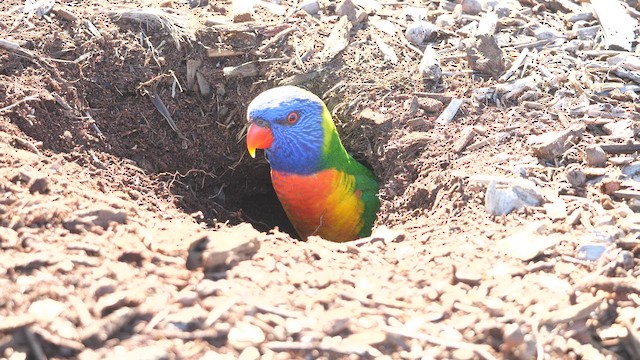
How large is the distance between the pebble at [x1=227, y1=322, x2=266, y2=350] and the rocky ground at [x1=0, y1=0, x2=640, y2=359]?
0.01 meters

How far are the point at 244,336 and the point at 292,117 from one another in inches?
101

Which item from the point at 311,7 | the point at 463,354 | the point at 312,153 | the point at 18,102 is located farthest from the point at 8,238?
the point at 311,7

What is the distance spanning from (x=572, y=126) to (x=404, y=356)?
2.50m

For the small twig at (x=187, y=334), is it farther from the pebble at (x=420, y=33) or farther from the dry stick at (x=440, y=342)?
the pebble at (x=420, y=33)

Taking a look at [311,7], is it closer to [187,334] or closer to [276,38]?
[276,38]

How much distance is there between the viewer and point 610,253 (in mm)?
3314

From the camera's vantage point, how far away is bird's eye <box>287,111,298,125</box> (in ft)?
16.2

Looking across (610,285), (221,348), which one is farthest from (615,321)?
(221,348)

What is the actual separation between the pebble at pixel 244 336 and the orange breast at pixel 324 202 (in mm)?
2592

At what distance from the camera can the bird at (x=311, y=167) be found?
194 inches

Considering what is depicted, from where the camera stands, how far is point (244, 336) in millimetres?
2643

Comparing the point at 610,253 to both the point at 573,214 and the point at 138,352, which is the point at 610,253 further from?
the point at 138,352

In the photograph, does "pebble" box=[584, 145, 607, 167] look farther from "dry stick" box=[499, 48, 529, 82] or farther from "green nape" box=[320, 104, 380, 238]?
"green nape" box=[320, 104, 380, 238]

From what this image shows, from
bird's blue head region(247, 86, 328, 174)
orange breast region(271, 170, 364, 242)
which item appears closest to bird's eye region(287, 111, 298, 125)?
bird's blue head region(247, 86, 328, 174)
